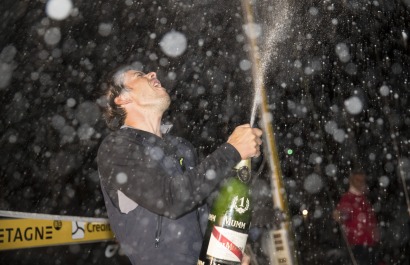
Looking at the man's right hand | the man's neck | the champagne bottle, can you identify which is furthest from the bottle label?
the man's neck

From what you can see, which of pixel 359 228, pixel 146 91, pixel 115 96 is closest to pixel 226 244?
pixel 146 91

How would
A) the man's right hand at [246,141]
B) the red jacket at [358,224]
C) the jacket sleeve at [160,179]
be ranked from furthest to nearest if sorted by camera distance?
1. the red jacket at [358,224]
2. the man's right hand at [246,141]
3. the jacket sleeve at [160,179]

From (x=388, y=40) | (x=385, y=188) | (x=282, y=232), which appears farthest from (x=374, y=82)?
(x=282, y=232)

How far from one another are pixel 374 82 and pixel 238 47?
4968 millimetres

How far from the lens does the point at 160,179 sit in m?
1.35

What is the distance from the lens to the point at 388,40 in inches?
320

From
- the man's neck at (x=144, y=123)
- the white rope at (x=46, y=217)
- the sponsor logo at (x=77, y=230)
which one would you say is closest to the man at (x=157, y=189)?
the man's neck at (x=144, y=123)

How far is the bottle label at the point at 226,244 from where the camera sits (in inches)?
54.0

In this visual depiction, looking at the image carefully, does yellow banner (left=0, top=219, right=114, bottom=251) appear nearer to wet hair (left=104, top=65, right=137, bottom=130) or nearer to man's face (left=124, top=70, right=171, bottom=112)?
wet hair (left=104, top=65, right=137, bottom=130)

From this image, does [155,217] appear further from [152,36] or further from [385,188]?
[385,188]

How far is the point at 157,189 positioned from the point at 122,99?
0.72 metres

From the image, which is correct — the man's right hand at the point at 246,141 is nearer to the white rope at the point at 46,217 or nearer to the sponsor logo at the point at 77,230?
the white rope at the point at 46,217

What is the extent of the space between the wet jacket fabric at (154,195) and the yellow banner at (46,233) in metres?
1.88

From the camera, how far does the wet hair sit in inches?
78.0
